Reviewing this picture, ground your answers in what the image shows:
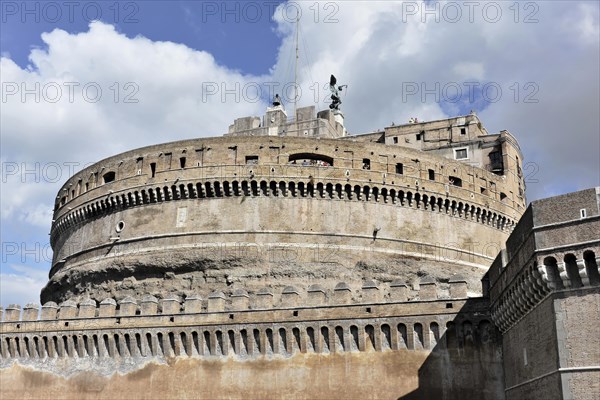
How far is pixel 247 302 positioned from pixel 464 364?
6658mm

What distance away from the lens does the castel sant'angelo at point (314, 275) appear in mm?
14070

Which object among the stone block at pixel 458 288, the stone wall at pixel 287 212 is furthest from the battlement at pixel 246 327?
the stone wall at pixel 287 212

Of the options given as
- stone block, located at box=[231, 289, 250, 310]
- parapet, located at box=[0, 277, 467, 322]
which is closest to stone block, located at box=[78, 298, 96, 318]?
parapet, located at box=[0, 277, 467, 322]

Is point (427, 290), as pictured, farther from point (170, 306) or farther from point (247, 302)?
point (170, 306)

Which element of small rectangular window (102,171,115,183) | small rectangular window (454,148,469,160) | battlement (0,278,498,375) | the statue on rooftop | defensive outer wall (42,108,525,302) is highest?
the statue on rooftop

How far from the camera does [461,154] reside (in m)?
34.3

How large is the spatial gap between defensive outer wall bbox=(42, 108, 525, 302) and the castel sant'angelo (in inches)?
2.6

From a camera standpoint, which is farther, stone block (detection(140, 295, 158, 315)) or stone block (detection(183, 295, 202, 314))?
stone block (detection(140, 295, 158, 315))

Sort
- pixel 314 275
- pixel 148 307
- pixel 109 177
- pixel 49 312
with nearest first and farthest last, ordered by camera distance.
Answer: pixel 148 307 < pixel 49 312 < pixel 314 275 < pixel 109 177

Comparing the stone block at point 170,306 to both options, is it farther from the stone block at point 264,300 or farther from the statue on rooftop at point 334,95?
the statue on rooftop at point 334,95

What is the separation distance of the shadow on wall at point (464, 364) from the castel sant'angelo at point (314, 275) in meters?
0.04

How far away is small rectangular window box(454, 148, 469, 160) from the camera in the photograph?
34.2m

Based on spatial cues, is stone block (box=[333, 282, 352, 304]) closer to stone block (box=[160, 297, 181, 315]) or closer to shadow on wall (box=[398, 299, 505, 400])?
shadow on wall (box=[398, 299, 505, 400])

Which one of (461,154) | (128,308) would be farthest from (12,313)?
(461,154)
